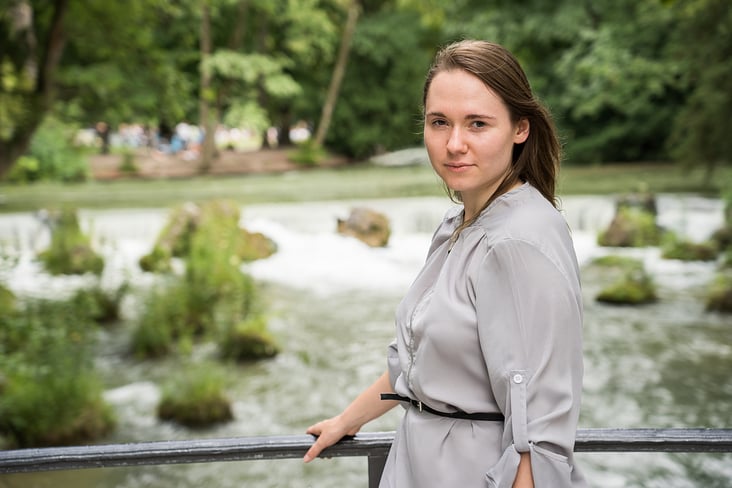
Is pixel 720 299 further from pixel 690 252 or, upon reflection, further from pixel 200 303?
pixel 200 303

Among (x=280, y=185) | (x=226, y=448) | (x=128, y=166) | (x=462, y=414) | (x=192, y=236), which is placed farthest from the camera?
(x=128, y=166)

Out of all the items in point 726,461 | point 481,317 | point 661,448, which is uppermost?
point 481,317

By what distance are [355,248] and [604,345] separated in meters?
6.29

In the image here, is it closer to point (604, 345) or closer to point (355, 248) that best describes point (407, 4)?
point (355, 248)

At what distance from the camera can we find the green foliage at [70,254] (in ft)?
41.5

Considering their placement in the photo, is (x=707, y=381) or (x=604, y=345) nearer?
(x=707, y=381)

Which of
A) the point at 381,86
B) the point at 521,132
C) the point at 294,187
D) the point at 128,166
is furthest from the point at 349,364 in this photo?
the point at 381,86

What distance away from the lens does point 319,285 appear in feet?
42.0

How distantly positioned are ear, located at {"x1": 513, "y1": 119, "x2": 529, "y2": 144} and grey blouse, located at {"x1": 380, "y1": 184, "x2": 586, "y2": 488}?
105mm

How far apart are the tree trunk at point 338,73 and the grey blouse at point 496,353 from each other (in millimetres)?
30000

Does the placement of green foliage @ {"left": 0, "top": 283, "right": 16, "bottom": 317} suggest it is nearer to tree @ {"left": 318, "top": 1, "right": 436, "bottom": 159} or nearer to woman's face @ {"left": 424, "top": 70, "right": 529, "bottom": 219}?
woman's face @ {"left": 424, "top": 70, "right": 529, "bottom": 219}

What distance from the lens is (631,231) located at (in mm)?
15016

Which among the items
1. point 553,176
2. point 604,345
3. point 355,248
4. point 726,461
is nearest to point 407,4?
point 355,248

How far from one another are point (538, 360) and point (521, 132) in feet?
1.39
